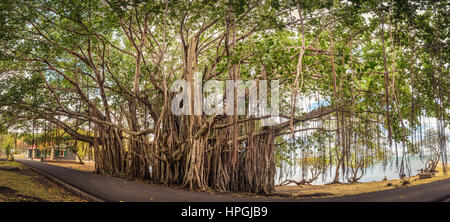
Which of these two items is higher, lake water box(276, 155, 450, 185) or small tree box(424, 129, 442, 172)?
small tree box(424, 129, 442, 172)

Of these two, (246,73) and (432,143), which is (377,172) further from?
(246,73)

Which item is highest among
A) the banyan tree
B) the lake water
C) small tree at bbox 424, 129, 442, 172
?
the banyan tree

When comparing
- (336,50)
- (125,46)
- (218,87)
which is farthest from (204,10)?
(125,46)

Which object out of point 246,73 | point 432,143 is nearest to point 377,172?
point 432,143

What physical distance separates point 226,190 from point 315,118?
2.34 metres

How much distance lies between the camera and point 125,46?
8.25m

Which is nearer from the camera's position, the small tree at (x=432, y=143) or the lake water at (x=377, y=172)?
the lake water at (x=377, y=172)

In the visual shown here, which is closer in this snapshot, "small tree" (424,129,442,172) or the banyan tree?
the banyan tree

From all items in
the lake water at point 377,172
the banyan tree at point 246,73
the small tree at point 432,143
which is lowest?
the lake water at point 377,172

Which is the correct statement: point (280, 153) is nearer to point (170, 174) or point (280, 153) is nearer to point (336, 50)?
point (170, 174)

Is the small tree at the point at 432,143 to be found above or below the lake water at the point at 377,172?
above

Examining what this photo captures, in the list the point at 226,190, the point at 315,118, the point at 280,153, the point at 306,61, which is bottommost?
the point at 226,190

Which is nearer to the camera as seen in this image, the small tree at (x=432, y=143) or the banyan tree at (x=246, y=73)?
the banyan tree at (x=246, y=73)
